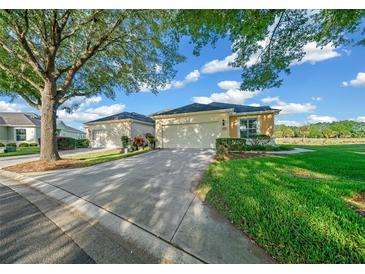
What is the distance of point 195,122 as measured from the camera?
13.8 m

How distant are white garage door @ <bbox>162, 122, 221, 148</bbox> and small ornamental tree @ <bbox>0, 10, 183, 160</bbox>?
172 inches

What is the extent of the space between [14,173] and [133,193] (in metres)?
5.99

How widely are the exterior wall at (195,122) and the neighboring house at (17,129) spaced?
22.5 m

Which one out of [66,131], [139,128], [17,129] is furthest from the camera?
[66,131]

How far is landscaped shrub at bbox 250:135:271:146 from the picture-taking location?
1188 cm

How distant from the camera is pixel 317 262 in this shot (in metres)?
1.60

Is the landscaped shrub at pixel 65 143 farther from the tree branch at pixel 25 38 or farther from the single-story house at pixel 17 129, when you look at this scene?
the tree branch at pixel 25 38

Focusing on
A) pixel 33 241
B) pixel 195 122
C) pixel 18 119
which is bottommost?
pixel 33 241

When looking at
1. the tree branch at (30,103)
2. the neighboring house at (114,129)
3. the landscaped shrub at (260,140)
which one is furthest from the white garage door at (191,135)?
the tree branch at (30,103)

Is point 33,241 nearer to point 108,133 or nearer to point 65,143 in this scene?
point 108,133

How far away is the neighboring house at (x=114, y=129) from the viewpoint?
17.1 meters

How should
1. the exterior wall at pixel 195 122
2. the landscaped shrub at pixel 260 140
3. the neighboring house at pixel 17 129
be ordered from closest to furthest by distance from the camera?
the landscaped shrub at pixel 260 140 → the exterior wall at pixel 195 122 → the neighboring house at pixel 17 129

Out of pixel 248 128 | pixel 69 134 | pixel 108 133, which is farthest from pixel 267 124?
pixel 69 134

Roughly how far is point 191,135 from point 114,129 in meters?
9.13
